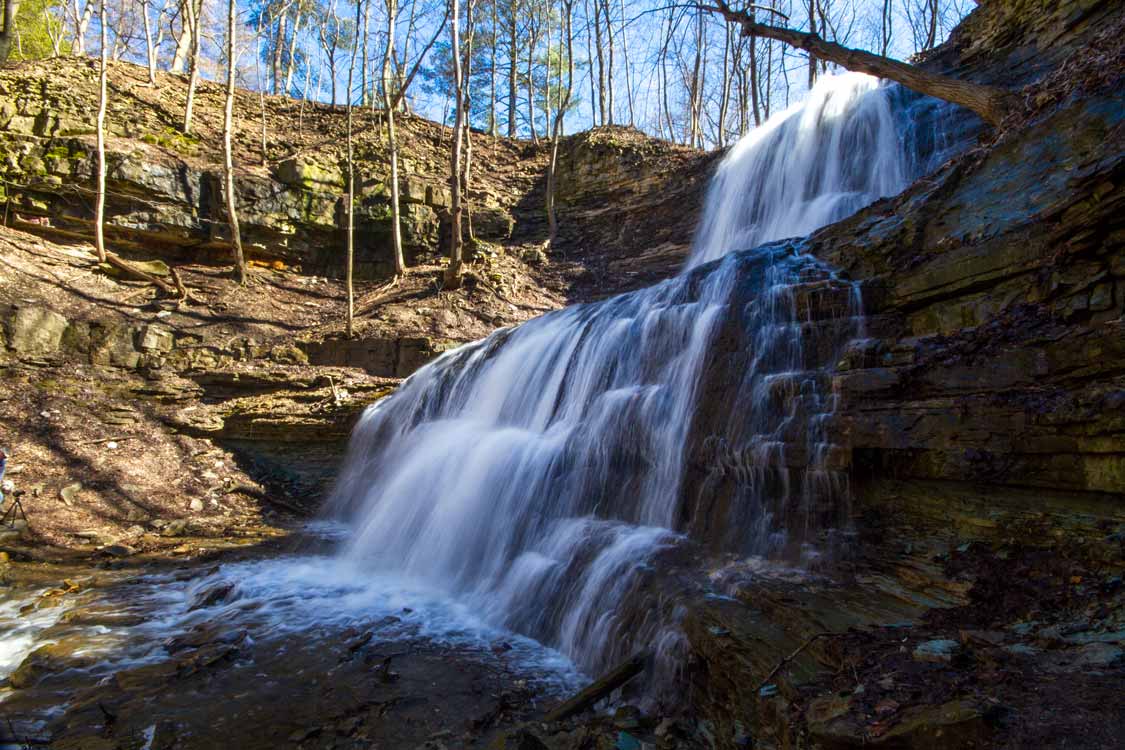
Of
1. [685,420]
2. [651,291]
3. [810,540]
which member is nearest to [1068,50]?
[651,291]

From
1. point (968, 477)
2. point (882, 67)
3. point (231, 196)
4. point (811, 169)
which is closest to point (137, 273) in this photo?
point (231, 196)

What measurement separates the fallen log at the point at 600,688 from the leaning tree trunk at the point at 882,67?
22.9 feet

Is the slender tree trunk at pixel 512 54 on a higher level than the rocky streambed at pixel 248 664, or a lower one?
higher

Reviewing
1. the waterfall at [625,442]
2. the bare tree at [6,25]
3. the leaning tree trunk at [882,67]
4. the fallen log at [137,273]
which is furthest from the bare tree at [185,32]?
the leaning tree trunk at [882,67]

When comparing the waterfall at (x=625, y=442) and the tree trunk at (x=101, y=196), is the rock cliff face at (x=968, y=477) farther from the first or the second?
the tree trunk at (x=101, y=196)

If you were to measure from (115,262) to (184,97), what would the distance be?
26.9ft

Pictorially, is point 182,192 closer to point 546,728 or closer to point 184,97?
point 184,97

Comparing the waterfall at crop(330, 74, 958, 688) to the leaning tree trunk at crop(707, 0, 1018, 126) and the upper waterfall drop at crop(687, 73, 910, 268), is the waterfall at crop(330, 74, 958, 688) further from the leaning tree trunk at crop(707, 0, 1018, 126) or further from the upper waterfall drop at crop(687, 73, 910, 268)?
the leaning tree trunk at crop(707, 0, 1018, 126)

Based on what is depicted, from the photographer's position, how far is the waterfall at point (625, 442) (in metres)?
4.63

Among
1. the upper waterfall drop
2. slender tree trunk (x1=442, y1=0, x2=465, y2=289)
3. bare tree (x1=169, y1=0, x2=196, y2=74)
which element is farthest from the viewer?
bare tree (x1=169, y1=0, x2=196, y2=74)

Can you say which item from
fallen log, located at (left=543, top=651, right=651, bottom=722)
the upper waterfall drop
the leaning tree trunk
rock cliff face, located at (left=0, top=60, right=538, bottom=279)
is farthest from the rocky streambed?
rock cliff face, located at (left=0, top=60, right=538, bottom=279)

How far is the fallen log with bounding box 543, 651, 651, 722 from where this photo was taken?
351 centimetres

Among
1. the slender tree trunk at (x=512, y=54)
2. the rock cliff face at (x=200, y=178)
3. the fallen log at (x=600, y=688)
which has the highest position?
the slender tree trunk at (x=512, y=54)

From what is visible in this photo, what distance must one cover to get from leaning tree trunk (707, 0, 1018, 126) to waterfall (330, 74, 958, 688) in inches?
97.0
